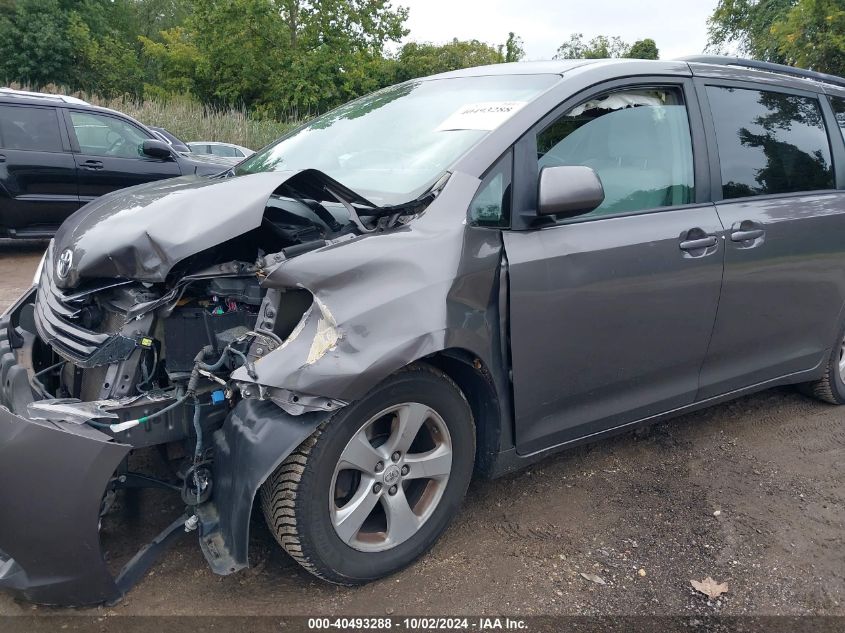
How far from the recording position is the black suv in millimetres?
7293

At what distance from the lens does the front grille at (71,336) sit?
2184 mm

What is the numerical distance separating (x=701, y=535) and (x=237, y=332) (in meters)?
2.01

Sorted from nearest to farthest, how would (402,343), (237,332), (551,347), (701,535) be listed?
1. (402,343)
2. (237,332)
3. (551,347)
4. (701,535)

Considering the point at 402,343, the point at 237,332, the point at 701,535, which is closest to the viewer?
the point at 402,343

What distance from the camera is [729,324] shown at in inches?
122

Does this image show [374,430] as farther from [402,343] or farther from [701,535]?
[701,535]

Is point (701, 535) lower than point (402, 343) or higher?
lower

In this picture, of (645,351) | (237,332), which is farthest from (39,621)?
(645,351)

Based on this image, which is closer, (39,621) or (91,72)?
(39,621)

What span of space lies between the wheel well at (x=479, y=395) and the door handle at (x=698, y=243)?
1087mm

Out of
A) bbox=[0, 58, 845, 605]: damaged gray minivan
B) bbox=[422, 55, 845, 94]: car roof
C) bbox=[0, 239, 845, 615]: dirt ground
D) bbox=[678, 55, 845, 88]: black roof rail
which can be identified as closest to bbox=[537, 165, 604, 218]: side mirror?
bbox=[0, 58, 845, 605]: damaged gray minivan

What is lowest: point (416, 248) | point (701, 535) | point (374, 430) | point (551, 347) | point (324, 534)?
point (701, 535)

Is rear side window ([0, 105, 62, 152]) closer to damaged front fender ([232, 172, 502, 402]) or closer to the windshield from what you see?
the windshield

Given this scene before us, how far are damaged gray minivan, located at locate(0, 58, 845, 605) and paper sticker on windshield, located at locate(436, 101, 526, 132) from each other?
0.01 m
